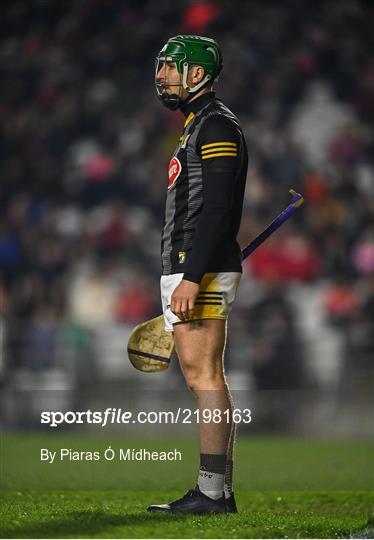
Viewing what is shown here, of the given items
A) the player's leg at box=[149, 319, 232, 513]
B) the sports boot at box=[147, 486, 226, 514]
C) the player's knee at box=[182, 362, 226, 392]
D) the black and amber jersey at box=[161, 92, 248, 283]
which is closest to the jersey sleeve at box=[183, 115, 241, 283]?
the black and amber jersey at box=[161, 92, 248, 283]

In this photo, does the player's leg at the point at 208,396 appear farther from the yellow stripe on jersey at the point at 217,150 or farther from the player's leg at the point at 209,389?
the yellow stripe on jersey at the point at 217,150

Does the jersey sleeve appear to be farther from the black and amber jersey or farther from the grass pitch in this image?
the grass pitch

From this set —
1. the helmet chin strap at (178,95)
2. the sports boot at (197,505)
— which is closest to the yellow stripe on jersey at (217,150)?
the helmet chin strap at (178,95)

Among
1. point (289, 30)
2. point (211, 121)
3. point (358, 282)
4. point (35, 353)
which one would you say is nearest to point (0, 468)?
point (35, 353)

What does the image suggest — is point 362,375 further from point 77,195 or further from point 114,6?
point 114,6

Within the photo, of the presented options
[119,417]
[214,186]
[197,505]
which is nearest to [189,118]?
[214,186]

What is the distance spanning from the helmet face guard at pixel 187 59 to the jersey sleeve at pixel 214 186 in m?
0.20

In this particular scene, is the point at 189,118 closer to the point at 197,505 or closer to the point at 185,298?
the point at 185,298

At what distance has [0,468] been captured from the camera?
6.62 metres

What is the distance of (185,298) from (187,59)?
90 centimetres

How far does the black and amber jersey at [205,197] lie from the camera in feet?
13.1

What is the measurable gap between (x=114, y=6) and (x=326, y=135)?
10.8 ft

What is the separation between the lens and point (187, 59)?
4.19m

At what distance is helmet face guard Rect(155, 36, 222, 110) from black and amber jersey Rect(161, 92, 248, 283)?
92 millimetres
